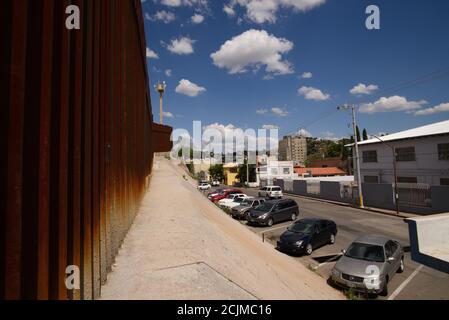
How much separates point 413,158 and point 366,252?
81.7 feet

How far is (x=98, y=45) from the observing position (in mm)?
4277

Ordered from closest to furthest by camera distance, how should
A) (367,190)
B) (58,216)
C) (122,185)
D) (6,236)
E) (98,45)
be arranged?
(6,236) < (58,216) < (98,45) < (122,185) < (367,190)

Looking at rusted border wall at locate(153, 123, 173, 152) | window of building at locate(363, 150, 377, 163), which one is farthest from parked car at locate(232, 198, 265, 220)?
window of building at locate(363, 150, 377, 163)

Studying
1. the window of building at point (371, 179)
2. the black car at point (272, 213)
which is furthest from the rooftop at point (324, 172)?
the black car at point (272, 213)

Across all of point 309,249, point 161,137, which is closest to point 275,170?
point 161,137

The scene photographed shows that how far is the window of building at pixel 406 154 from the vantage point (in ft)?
99.7

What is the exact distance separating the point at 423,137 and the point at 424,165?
9.17 feet

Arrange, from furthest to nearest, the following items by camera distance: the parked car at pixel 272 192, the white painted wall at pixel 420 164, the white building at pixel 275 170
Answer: the white building at pixel 275 170
the parked car at pixel 272 192
the white painted wall at pixel 420 164

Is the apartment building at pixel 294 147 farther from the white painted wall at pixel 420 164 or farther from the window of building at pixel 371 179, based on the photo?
the white painted wall at pixel 420 164

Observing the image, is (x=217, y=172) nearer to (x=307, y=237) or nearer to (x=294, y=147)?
(x=307, y=237)

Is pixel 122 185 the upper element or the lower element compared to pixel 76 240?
upper

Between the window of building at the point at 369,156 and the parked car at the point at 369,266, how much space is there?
1071 inches

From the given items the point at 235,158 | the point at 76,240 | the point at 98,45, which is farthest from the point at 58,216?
the point at 235,158

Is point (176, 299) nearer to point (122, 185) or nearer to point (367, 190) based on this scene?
point (122, 185)
